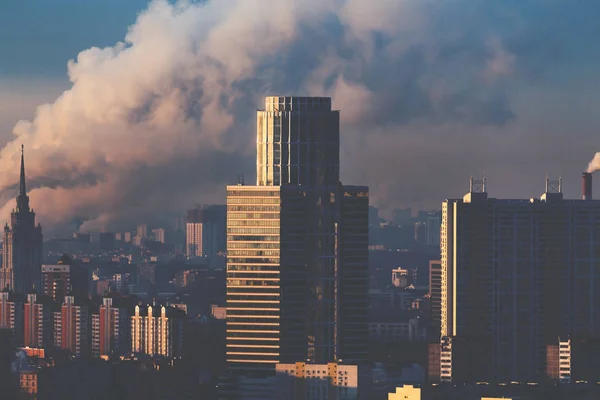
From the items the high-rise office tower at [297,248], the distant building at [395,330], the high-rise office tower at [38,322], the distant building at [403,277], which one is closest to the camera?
the high-rise office tower at [297,248]

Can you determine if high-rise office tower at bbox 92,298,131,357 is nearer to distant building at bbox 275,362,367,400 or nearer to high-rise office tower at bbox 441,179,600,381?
high-rise office tower at bbox 441,179,600,381

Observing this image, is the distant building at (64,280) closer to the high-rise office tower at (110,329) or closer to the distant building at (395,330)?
the high-rise office tower at (110,329)

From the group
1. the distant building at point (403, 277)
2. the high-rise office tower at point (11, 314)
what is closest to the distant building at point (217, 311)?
the high-rise office tower at point (11, 314)

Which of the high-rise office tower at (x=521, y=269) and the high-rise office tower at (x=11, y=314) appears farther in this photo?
the high-rise office tower at (x=11, y=314)

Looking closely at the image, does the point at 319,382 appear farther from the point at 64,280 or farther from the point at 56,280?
the point at 64,280

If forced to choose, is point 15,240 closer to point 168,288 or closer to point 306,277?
point 168,288

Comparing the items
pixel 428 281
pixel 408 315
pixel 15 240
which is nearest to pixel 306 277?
pixel 408 315

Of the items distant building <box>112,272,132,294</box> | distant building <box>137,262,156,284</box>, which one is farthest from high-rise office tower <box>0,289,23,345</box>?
distant building <box>137,262,156,284</box>
